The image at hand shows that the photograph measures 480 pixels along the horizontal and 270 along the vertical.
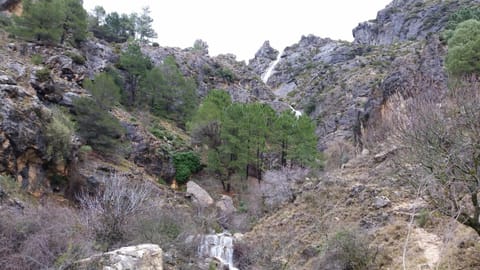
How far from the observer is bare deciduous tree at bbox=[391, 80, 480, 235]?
9211 millimetres

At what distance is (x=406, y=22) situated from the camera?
85250 millimetres

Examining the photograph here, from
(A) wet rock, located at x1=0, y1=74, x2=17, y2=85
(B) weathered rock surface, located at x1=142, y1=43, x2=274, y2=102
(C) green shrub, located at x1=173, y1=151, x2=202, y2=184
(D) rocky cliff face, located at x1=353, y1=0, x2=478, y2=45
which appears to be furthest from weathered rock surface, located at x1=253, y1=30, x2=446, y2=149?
(A) wet rock, located at x1=0, y1=74, x2=17, y2=85

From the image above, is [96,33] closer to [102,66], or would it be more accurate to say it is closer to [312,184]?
[102,66]

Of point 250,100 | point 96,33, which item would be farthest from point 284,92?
point 96,33

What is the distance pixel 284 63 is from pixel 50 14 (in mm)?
67282

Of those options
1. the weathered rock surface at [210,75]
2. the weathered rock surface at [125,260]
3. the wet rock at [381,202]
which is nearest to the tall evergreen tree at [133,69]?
the weathered rock surface at [210,75]

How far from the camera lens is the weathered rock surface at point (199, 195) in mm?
28734

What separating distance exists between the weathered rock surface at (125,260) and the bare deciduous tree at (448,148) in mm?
7826

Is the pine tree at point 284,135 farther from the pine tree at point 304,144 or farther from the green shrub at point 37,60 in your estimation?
the green shrub at point 37,60

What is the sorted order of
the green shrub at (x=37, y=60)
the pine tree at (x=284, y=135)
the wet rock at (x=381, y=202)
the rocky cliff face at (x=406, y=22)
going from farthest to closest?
1. the rocky cliff face at (x=406, y=22)
2. the pine tree at (x=284, y=135)
3. the green shrub at (x=37, y=60)
4. the wet rock at (x=381, y=202)

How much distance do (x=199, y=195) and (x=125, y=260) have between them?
18436mm

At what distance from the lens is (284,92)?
81.2 metres

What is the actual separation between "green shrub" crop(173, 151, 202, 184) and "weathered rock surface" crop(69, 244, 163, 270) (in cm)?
2034

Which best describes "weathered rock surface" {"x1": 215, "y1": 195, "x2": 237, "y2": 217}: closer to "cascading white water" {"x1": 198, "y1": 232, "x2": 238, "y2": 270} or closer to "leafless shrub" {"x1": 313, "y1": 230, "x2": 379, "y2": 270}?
"cascading white water" {"x1": 198, "y1": 232, "x2": 238, "y2": 270}
